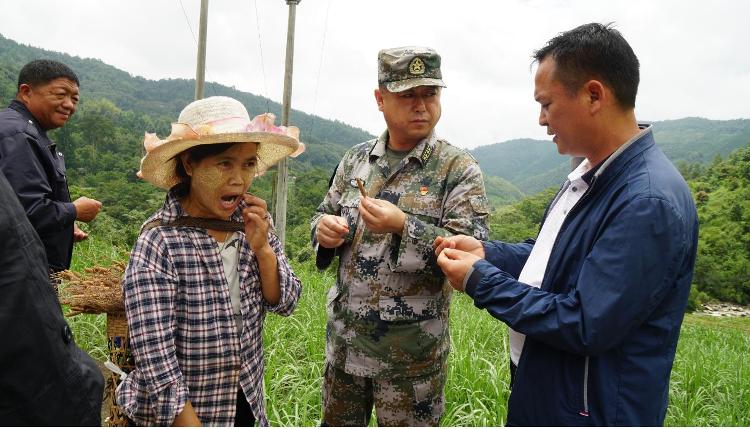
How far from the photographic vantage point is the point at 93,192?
690 inches

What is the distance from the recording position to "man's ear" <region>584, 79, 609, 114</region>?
55.4 inches

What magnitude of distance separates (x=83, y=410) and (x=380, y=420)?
1.34 m

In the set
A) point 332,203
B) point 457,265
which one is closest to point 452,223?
point 457,265

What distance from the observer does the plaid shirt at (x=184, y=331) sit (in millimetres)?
1458

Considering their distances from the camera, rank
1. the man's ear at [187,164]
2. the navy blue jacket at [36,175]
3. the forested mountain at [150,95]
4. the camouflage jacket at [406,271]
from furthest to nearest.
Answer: the forested mountain at [150,95] → the navy blue jacket at [36,175] → the camouflage jacket at [406,271] → the man's ear at [187,164]

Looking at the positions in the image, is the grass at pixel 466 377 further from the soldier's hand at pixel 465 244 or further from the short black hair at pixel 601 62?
the short black hair at pixel 601 62

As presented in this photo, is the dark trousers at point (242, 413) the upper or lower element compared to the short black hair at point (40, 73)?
lower

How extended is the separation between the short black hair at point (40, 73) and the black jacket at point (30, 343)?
2869 mm

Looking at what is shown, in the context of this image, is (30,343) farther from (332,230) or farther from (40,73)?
(40,73)

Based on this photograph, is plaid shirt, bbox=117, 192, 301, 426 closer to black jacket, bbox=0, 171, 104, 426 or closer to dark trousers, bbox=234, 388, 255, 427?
dark trousers, bbox=234, 388, 255, 427

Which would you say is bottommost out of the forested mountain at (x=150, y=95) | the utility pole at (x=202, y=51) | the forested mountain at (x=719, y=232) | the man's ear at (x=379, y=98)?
the forested mountain at (x=719, y=232)

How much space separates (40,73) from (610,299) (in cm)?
358

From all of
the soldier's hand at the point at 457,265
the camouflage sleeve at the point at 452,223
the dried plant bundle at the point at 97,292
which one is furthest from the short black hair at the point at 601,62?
the dried plant bundle at the point at 97,292

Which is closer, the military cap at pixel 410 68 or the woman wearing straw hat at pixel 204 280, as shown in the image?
the woman wearing straw hat at pixel 204 280
